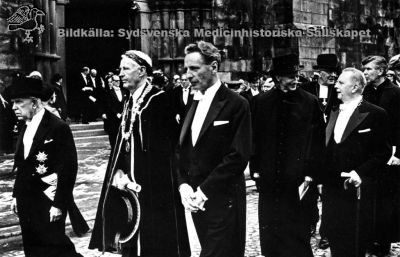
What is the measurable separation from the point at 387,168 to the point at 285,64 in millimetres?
1966

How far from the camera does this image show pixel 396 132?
20.7 feet

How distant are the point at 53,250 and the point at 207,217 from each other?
1.27 meters

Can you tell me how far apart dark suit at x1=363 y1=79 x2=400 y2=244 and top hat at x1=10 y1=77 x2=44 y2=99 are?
3.37 metres

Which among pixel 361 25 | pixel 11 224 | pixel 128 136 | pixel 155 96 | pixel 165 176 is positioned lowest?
pixel 11 224

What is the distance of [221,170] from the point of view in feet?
13.5

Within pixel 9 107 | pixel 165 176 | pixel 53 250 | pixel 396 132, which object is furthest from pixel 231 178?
pixel 9 107

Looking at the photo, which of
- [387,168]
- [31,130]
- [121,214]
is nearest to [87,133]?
[387,168]

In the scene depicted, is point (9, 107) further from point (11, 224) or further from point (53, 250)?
point (53, 250)

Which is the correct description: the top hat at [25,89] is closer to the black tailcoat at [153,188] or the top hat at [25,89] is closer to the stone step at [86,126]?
the black tailcoat at [153,188]

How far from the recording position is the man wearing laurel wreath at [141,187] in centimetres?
470

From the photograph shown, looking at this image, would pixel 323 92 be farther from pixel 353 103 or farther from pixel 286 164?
pixel 286 164

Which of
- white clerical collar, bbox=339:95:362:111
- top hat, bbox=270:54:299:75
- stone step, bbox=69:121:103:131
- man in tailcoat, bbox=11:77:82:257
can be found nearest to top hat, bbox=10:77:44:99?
man in tailcoat, bbox=11:77:82:257

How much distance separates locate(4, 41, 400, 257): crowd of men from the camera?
4.27 meters

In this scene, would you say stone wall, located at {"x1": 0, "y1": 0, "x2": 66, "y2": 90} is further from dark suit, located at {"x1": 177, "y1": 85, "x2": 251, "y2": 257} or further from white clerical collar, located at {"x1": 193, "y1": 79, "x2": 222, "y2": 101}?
dark suit, located at {"x1": 177, "y1": 85, "x2": 251, "y2": 257}
